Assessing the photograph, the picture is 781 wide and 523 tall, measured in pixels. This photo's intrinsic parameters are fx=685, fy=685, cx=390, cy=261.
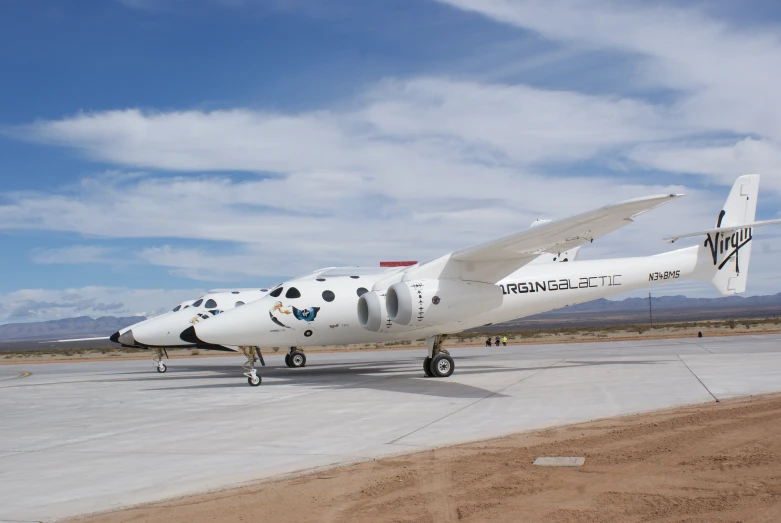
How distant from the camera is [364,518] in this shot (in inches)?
206

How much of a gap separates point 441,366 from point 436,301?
2135 millimetres

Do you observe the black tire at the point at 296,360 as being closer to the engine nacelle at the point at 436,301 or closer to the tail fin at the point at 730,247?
the engine nacelle at the point at 436,301

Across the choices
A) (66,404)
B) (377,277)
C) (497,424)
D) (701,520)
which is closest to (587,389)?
(497,424)

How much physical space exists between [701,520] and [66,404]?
13.9m

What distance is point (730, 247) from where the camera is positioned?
67.6 ft

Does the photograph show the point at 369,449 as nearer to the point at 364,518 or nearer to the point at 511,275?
the point at 364,518

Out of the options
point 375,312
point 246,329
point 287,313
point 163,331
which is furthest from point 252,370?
point 163,331

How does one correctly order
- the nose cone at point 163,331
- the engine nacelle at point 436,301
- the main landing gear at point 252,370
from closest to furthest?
1. the engine nacelle at point 436,301
2. the main landing gear at point 252,370
3. the nose cone at point 163,331

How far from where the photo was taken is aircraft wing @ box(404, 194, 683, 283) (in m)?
13.3

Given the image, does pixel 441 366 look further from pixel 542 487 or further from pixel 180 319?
pixel 542 487

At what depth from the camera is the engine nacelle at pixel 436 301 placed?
15750 millimetres

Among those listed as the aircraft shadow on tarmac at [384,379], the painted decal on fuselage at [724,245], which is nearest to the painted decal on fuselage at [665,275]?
the painted decal on fuselage at [724,245]

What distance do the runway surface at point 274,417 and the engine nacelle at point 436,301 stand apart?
1525mm

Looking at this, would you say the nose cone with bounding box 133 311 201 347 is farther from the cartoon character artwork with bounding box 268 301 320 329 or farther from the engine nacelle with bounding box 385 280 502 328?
the engine nacelle with bounding box 385 280 502 328
